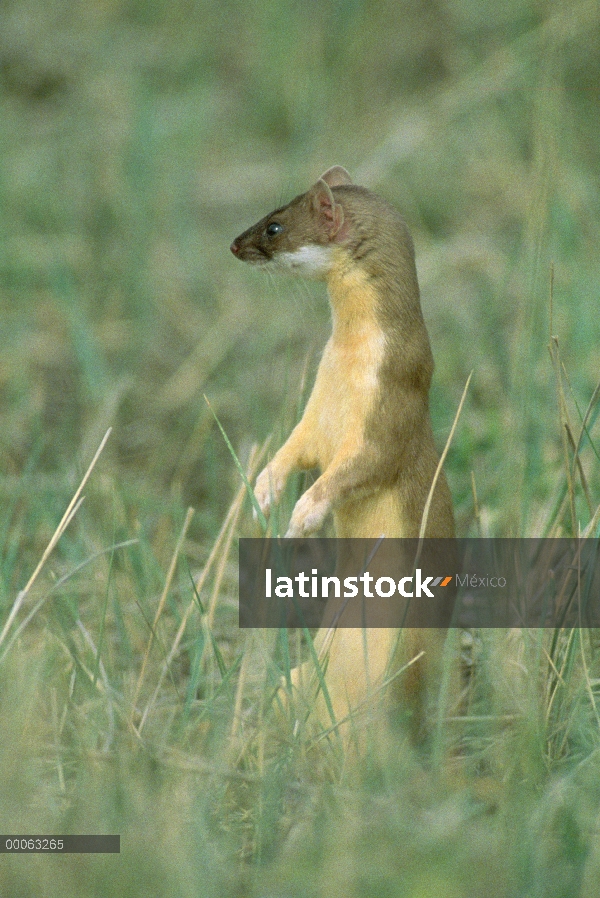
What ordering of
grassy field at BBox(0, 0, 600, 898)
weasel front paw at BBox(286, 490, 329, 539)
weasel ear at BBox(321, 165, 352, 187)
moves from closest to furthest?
grassy field at BBox(0, 0, 600, 898)
weasel front paw at BBox(286, 490, 329, 539)
weasel ear at BBox(321, 165, 352, 187)

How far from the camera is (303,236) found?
2.79 metres

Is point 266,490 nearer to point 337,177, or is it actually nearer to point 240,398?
point 337,177

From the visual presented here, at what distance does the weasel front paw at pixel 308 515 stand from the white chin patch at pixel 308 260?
528 mm

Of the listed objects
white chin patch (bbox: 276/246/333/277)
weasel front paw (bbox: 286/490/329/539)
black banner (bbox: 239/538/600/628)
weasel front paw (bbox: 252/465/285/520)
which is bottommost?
black banner (bbox: 239/538/600/628)

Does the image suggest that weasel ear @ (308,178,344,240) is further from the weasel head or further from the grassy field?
the grassy field

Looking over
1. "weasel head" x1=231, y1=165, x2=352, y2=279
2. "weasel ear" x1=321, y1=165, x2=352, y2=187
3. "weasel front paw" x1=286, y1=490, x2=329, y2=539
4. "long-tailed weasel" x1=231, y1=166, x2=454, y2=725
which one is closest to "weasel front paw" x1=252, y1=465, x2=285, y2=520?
"long-tailed weasel" x1=231, y1=166, x2=454, y2=725

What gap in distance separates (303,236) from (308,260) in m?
0.06

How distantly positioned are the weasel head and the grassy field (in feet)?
1.53

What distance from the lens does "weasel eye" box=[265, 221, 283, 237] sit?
2826 millimetres

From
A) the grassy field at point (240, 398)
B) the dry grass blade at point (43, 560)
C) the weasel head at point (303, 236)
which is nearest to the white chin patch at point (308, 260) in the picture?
the weasel head at point (303, 236)

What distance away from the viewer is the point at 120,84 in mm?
7117

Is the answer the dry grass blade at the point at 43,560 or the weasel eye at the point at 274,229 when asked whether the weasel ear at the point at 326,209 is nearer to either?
the weasel eye at the point at 274,229

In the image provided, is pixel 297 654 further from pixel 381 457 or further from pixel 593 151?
pixel 593 151

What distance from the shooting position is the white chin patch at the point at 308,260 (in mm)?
2770
